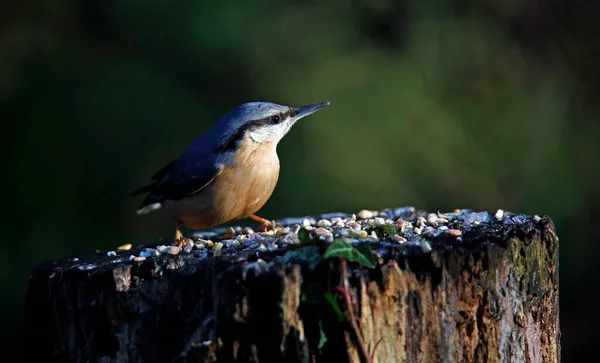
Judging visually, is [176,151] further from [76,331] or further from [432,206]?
[76,331]

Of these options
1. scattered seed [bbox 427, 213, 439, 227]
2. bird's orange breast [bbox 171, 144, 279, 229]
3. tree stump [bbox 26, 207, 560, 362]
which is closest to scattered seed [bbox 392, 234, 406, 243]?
tree stump [bbox 26, 207, 560, 362]

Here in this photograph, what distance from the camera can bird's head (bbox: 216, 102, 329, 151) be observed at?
4145 mm

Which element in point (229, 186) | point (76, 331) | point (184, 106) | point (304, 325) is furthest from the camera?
point (184, 106)

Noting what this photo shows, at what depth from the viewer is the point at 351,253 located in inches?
89.7

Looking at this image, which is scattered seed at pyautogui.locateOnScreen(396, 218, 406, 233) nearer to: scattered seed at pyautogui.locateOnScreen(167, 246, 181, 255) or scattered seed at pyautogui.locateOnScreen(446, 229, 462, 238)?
scattered seed at pyautogui.locateOnScreen(446, 229, 462, 238)

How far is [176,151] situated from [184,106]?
1.19ft

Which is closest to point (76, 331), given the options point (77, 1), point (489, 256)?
point (489, 256)

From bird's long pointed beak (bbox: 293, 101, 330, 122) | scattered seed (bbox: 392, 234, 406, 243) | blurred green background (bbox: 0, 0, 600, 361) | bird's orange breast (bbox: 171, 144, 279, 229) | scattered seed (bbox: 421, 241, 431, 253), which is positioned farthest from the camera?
blurred green background (bbox: 0, 0, 600, 361)

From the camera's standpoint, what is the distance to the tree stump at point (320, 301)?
2240 millimetres

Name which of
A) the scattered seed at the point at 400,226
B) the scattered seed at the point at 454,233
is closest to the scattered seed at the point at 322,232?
the scattered seed at the point at 400,226

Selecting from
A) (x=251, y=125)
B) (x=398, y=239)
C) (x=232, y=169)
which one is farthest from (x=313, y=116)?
(x=398, y=239)

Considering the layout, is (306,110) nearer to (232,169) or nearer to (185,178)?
(232,169)

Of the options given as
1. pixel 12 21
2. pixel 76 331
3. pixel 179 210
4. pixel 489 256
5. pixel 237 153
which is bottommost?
pixel 76 331

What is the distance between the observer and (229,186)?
13.5 ft
